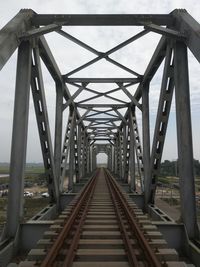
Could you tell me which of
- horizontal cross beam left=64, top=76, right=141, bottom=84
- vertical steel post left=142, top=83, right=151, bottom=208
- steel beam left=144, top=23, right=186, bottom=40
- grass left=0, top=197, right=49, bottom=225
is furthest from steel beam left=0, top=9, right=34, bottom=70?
grass left=0, top=197, right=49, bottom=225

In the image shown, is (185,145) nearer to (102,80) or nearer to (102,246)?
(102,246)

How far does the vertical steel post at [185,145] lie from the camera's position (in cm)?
705

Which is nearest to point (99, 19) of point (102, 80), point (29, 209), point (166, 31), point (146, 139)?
point (166, 31)

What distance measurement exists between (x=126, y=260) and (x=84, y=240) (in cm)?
126

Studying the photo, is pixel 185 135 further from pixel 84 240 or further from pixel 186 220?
pixel 84 240

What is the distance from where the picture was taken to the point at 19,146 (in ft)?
24.3

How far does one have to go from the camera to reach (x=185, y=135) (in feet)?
23.9

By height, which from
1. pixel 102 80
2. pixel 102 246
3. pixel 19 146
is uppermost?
pixel 102 80

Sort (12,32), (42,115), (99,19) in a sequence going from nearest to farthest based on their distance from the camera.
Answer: (12,32) < (99,19) < (42,115)

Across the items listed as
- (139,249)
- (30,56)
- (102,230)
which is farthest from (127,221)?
(30,56)

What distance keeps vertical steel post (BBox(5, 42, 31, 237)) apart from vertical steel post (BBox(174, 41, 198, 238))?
3972 mm

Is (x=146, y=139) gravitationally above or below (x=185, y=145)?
above

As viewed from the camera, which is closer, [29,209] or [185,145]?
[185,145]

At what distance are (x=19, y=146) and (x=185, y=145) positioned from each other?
4.20 m
